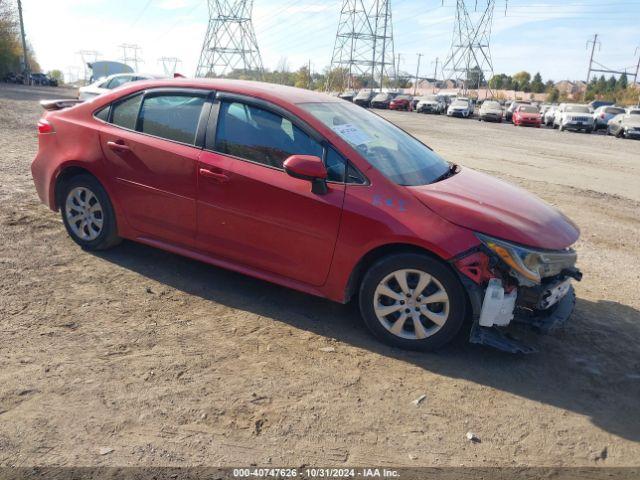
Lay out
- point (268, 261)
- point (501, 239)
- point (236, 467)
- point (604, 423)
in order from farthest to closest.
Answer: point (268, 261) < point (501, 239) < point (604, 423) < point (236, 467)

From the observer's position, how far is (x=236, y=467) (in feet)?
8.49

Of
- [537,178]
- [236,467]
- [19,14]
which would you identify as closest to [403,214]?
[236,467]

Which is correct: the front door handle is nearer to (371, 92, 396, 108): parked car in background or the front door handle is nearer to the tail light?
the tail light

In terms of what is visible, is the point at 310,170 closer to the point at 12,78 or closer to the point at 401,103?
the point at 401,103

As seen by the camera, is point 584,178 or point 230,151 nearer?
point 230,151

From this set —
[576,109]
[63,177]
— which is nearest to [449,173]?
[63,177]

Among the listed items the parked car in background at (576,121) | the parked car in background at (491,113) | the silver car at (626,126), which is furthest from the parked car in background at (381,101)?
the silver car at (626,126)

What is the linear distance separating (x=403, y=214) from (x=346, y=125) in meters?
1.03

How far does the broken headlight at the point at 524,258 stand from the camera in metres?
3.50

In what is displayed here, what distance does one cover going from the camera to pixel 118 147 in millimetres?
4688

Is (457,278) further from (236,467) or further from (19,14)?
(19,14)

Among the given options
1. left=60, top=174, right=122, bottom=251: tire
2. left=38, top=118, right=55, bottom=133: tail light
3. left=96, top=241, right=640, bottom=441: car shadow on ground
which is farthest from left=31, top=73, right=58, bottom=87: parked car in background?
left=96, top=241, right=640, bottom=441: car shadow on ground

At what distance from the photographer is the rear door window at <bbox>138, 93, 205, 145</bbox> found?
448 cm

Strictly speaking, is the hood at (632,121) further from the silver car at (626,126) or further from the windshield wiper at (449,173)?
the windshield wiper at (449,173)
